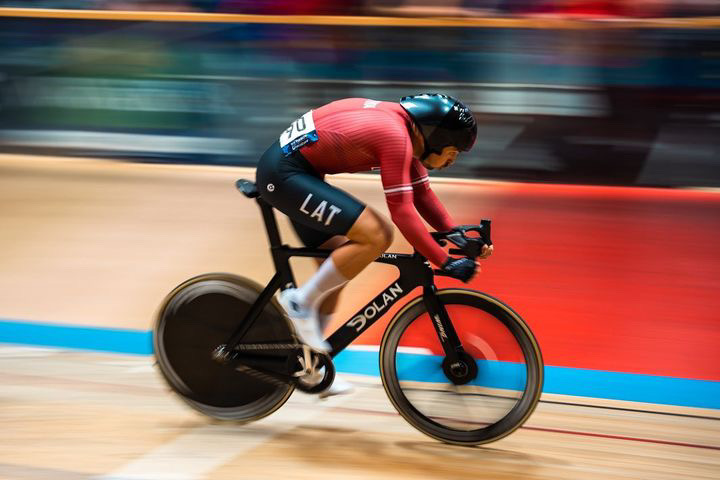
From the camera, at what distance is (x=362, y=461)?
10.7 feet

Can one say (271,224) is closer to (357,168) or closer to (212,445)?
(357,168)

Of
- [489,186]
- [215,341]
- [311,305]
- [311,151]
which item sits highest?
[311,151]

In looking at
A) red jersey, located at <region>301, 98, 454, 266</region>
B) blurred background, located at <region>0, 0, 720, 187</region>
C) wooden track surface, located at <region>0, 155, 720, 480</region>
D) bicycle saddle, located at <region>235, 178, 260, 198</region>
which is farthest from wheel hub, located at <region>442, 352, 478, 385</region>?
blurred background, located at <region>0, 0, 720, 187</region>

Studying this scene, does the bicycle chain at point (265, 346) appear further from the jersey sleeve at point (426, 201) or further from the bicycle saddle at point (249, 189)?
the jersey sleeve at point (426, 201)

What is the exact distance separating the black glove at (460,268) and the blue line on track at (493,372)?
0.36 metres

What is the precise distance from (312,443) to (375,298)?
60 centimetres

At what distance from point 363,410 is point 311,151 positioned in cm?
112

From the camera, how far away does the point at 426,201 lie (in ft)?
11.1

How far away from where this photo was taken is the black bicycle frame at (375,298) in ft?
10.7

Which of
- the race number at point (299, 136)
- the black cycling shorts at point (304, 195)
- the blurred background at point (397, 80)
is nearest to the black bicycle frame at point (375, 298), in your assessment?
the black cycling shorts at point (304, 195)

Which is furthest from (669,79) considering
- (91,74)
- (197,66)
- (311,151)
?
(91,74)

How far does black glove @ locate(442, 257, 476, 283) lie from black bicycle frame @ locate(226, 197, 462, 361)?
0.52 ft

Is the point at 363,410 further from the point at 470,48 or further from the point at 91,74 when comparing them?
the point at 91,74

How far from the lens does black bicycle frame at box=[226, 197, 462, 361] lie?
3.25m
